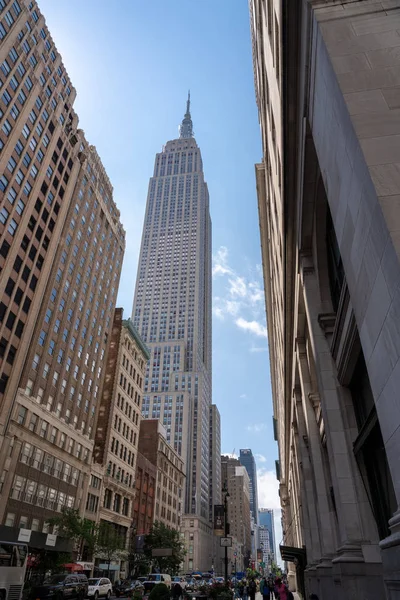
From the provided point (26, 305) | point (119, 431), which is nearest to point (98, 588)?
point (26, 305)

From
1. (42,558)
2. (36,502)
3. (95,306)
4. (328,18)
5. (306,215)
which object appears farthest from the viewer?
(95,306)

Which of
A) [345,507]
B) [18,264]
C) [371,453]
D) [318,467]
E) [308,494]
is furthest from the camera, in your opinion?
[18,264]

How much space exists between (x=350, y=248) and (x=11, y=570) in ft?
77.1

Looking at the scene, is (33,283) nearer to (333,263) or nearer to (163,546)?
(333,263)

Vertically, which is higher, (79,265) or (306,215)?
(79,265)

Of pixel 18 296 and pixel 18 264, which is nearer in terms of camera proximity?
pixel 18 296

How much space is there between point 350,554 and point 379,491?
2.06 m

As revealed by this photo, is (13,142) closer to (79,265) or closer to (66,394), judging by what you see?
(79,265)

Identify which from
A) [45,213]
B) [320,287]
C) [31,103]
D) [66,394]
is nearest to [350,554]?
[320,287]

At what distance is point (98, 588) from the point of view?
3438 centimetres

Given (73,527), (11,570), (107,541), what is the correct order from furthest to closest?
(107,541)
(73,527)
(11,570)

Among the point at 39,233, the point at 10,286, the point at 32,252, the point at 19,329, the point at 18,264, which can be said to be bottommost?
the point at 19,329

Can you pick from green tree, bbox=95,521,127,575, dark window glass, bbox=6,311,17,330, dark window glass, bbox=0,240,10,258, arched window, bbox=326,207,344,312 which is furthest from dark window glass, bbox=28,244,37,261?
arched window, bbox=326,207,344,312

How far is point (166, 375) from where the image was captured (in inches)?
6540
